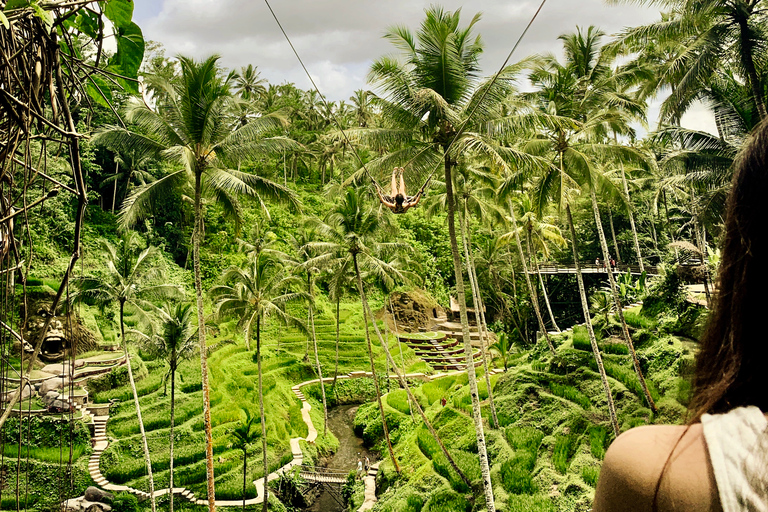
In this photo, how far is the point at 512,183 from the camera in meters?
11.3

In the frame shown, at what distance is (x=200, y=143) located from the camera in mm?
9477

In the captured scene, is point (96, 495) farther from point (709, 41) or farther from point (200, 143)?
point (709, 41)

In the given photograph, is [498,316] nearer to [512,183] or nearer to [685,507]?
[512,183]

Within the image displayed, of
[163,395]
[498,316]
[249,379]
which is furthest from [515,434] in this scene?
[498,316]

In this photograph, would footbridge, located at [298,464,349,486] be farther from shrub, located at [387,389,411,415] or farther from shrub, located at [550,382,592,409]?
shrub, located at [550,382,592,409]

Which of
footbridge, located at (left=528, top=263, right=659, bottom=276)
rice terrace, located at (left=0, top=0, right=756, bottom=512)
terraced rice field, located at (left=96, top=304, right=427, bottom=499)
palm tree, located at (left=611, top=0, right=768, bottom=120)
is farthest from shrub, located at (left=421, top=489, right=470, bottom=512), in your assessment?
footbridge, located at (left=528, top=263, right=659, bottom=276)

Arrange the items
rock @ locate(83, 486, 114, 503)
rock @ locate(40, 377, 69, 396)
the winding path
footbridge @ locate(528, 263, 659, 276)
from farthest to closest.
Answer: footbridge @ locate(528, 263, 659, 276) → rock @ locate(40, 377, 69, 396) → the winding path → rock @ locate(83, 486, 114, 503)

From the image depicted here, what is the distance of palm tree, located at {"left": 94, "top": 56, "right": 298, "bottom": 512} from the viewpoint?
9117 mm

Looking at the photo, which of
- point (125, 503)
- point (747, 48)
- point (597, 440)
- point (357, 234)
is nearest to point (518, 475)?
point (597, 440)

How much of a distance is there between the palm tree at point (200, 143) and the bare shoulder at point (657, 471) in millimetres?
9031

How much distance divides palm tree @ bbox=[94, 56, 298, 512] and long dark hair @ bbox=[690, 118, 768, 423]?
8999mm

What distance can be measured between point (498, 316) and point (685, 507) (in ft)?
96.9

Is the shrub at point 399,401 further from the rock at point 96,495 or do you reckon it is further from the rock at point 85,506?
the rock at point 85,506

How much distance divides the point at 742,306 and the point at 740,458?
198mm
